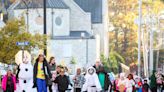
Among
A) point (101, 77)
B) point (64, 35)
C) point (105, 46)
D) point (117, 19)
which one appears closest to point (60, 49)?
point (64, 35)

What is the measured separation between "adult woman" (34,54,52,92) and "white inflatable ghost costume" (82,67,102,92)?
234 centimetres

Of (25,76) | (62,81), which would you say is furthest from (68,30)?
(25,76)

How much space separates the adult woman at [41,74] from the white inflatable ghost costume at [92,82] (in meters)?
2.34

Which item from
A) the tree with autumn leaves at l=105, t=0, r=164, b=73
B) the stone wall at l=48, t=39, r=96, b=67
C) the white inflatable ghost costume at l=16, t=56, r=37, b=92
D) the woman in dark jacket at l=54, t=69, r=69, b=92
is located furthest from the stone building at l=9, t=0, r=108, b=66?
the white inflatable ghost costume at l=16, t=56, r=37, b=92

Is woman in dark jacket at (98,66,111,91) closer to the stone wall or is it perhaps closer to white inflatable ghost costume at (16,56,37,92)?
white inflatable ghost costume at (16,56,37,92)

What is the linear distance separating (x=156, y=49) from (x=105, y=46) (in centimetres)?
857

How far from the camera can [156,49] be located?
10544cm

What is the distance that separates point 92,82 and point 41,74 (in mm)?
2560

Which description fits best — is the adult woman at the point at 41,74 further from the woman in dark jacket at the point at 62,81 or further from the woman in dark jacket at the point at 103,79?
the woman in dark jacket at the point at 103,79

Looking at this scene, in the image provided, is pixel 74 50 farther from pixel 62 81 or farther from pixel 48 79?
pixel 48 79

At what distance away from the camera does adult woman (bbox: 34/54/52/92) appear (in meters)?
23.2

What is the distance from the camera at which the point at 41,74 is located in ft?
76.8

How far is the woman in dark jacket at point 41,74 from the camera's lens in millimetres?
23219

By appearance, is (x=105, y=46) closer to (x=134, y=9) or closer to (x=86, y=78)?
(x=134, y=9)
